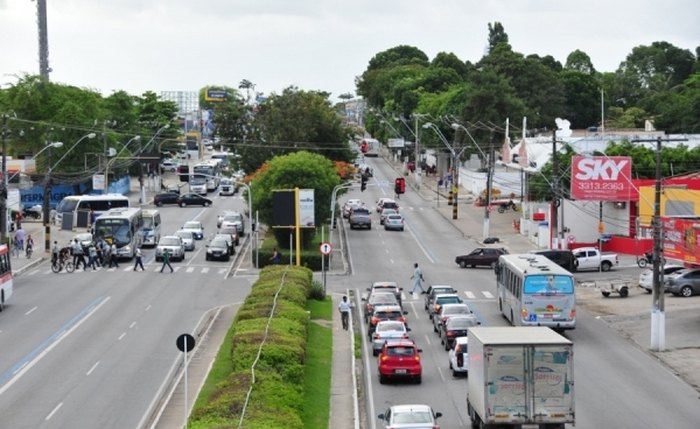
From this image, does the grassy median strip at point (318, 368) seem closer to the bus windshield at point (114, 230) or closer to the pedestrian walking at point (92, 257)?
the pedestrian walking at point (92, 257)

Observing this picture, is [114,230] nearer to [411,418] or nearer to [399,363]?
[399,363]

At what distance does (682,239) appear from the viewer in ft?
175

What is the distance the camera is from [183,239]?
269 ft

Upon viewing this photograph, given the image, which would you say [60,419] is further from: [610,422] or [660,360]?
[660,360]

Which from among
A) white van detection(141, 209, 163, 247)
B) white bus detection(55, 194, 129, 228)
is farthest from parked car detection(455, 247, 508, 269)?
white bus detection(55, 194, 129, 228)

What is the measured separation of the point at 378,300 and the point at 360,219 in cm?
4351

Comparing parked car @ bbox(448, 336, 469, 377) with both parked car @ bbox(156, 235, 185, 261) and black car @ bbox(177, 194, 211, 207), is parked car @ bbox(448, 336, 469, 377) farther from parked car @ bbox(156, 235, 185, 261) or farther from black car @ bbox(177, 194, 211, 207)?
black car @ bbox(177, 194, 211, 207)

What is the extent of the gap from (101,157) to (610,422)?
9149 cm

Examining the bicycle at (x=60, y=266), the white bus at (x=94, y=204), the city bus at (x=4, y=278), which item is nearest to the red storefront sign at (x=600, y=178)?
the bicycle at (x=60, y=266)

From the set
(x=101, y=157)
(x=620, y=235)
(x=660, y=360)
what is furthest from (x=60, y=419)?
(x=101, y=157)

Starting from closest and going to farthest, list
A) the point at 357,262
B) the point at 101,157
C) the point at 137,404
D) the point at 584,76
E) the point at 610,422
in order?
the point at 610,422
the point at 137,404
the point at 357,262
the point at 101,157
the point at 584,76

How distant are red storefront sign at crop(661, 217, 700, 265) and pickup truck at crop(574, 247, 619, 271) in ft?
55.8

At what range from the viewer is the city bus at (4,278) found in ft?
177

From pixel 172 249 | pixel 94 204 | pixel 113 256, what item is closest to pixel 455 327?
pixel 113 256
